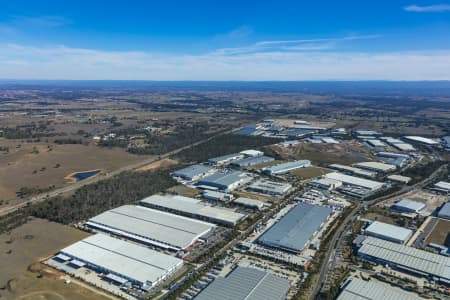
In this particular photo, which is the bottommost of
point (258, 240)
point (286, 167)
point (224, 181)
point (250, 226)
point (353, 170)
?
point (250, 226)

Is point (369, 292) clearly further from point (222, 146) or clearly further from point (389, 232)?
point (222, 146)

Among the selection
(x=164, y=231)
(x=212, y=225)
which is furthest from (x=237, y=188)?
(x=164, y=231)

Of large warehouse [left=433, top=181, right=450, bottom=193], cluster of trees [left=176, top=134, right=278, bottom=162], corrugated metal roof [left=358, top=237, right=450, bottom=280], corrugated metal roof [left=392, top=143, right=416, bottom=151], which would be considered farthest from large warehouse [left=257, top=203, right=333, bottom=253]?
corrugated metal roof [left=392, top=143, right=416, bottom=151]

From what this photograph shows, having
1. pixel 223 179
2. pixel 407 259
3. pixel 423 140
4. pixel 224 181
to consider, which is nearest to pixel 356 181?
pixel 224 181

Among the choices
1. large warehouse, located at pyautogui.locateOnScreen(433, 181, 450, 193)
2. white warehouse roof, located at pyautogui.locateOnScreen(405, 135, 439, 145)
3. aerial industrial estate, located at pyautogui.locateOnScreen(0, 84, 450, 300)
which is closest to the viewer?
aerial industrial estate, located at pyautogui.locateOnScreen(0, 84, 450, 300)

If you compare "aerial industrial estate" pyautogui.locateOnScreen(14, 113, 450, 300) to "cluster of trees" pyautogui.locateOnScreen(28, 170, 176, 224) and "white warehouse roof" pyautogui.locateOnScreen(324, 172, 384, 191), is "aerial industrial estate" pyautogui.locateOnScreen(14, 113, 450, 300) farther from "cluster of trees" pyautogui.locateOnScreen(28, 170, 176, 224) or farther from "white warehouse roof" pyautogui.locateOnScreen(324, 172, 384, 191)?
"cluster of trees" pyautogui.locateOnScreen(28, 170, 176, 224)
